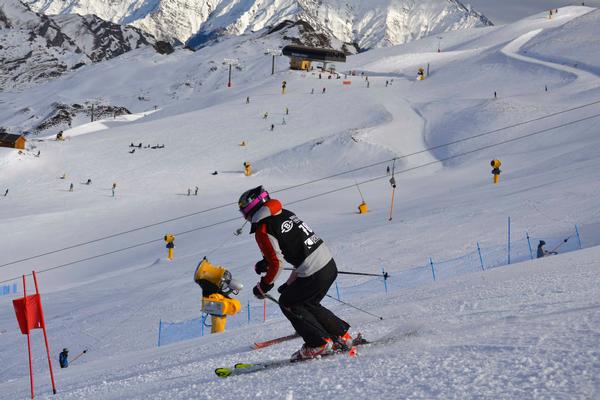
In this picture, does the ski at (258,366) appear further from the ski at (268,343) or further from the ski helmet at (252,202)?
the ski helmet at (252,202)

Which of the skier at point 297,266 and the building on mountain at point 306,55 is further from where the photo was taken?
the building on mountain at point 306,55

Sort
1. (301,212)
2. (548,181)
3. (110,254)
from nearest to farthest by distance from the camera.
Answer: (548,181) → (110,254) → (301,212)

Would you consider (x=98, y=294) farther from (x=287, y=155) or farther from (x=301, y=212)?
(x=287, y=155)

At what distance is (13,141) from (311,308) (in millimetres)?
53778

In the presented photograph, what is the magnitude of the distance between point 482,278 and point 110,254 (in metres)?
21.3

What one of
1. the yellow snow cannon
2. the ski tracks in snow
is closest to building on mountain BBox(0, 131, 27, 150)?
the yellow snow cannon

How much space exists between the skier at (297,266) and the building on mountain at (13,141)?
4768cm

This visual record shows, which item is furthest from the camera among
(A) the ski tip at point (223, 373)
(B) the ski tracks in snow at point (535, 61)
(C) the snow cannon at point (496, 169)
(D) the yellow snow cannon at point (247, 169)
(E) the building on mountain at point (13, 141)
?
(B) the ski tracks in snow at point (535, 61)

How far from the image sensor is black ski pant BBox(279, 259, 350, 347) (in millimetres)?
5633

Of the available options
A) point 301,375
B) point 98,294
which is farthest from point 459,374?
point 98,294

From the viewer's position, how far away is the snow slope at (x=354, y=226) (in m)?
5.02

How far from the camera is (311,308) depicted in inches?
225

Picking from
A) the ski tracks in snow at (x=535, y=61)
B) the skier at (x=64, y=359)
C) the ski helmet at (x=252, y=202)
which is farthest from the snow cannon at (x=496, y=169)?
the ski tracks in snow at (x=535, y=61)

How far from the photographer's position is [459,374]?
4277mm
